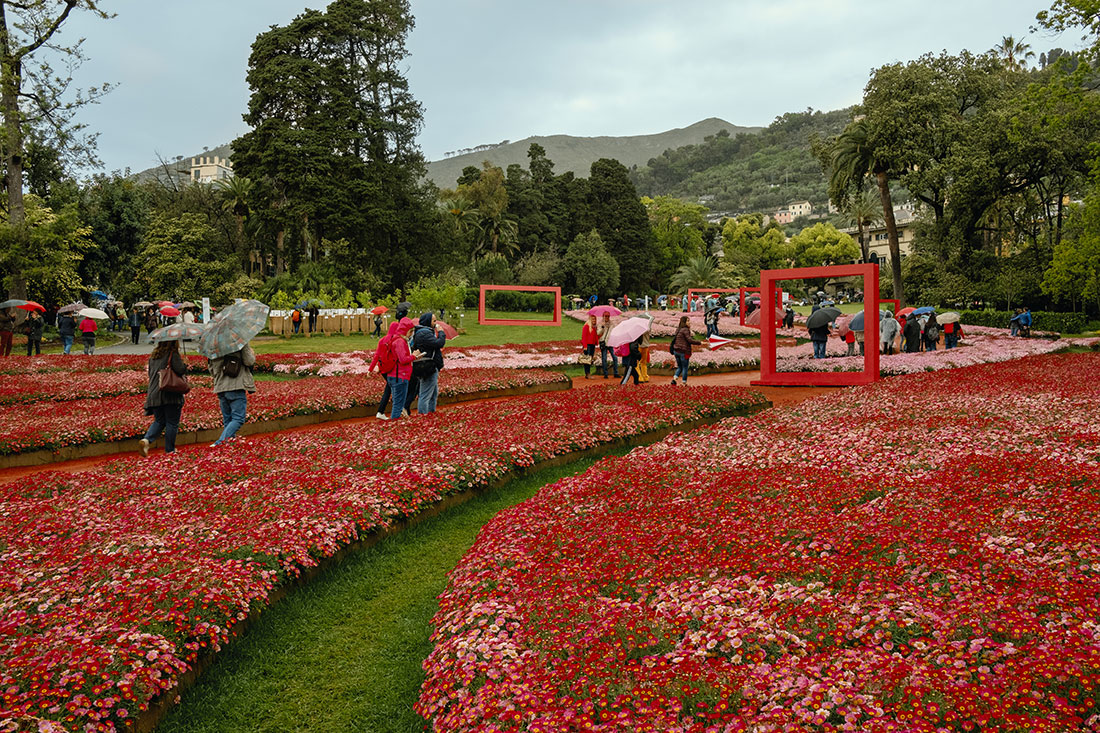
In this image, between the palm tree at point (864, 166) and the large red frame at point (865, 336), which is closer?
the large red frame at point (865, 336)

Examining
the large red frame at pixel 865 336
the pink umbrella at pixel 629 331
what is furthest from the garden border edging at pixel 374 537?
the large red frame at pixel 865 336

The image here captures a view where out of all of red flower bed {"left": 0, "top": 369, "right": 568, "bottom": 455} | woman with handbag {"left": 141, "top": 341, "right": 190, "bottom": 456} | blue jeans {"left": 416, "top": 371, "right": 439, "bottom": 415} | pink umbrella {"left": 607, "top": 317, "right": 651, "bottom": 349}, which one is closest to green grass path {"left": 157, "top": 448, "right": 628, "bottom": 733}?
woman with handbag {"left": 141, "top": 341, "right": 190, "bottom": 456}

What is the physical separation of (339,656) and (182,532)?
2.07 metres

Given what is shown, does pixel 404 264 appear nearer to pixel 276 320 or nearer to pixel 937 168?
pixel 276 320

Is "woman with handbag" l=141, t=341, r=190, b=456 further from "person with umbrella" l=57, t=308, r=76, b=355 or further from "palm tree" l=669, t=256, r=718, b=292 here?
"palm tree" l=669, t=256, r=718, b=292

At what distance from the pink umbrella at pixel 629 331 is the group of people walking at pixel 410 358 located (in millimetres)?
4673

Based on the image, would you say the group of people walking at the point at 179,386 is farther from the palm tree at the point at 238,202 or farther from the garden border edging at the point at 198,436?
the palm tree at the point at 238,202

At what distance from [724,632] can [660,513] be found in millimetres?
2460

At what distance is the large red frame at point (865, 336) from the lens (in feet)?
57.5

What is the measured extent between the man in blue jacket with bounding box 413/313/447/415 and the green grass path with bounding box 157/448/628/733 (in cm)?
505

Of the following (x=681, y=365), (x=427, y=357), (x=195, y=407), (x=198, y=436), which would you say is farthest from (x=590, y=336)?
(x=198, y=436)

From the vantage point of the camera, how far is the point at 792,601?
4492 millimetres

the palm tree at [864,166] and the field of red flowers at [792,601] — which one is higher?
the palm tree at [864,166]

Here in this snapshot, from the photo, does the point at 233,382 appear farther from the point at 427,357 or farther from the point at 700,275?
the point at 700,275
